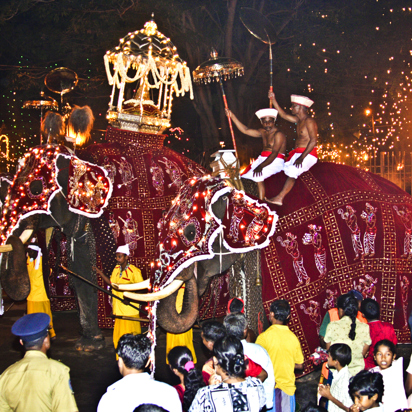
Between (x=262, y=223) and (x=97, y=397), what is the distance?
92.7 inches

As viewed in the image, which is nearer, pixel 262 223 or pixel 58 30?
pixel 262 223

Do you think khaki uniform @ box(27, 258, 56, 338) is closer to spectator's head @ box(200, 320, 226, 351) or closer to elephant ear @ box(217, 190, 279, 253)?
elephant ear @ box(217, 190, 279, 253)

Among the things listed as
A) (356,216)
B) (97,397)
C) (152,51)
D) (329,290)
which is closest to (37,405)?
(97,397)

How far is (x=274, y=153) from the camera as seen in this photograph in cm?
546

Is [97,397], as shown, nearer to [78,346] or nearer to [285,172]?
[78,346]

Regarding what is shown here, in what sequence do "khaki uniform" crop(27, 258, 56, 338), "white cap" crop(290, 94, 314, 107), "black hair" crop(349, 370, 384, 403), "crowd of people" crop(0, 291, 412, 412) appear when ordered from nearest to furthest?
"crowd of people" crop(0, 291, 412, 412) → "black hair" crop(349, 370, 384, 403) → "white cap" crop(290, 94, 314, 107) → "khaki uniform" crop(27, 258, 56, 338)

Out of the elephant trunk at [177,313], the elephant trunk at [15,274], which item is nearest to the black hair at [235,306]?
the elephant trunk at [177,313]

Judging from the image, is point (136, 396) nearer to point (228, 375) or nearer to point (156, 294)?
point (228, 375)

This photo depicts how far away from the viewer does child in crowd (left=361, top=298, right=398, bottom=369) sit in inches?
184

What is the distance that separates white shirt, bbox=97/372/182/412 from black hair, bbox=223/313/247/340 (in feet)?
3.06

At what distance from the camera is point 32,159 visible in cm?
603

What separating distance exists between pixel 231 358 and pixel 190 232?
5.86 feet

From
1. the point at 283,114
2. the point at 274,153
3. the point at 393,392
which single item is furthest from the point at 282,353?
the point at 283,114

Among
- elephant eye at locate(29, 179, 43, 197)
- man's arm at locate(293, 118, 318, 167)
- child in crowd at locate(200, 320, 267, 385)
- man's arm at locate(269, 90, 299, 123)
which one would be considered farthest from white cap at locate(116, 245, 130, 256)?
child in crowd at locate(200, 320, 267, 385)
